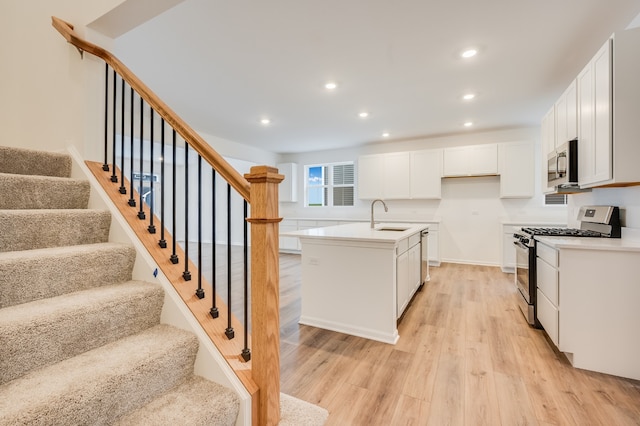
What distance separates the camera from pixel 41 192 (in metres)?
1.60

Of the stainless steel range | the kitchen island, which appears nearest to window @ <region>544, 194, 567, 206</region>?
the stainless steel range

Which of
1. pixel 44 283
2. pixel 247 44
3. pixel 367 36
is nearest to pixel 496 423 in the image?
pixel 44 283

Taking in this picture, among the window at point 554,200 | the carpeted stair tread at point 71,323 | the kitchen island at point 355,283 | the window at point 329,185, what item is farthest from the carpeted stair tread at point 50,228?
Result: the window at point 554,200

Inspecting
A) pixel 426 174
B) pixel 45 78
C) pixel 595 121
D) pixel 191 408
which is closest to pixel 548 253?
pixel 595 121

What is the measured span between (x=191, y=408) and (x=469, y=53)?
3280mm

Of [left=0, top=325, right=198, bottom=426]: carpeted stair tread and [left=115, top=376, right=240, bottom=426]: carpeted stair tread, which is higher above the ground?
[left=0, top=325, right=198, bottom=426]: carpeted stair tread

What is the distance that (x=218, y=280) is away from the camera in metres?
4.29

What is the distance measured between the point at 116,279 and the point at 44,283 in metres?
0.28

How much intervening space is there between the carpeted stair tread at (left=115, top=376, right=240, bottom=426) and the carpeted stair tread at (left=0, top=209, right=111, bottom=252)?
99 cm

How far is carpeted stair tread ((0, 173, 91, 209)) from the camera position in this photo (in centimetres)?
150

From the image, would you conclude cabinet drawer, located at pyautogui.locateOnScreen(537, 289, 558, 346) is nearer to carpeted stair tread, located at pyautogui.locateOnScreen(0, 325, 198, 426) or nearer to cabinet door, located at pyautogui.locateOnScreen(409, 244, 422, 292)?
cabinet door, located at pyautogui.locateOnScreen(409, 244, 422, 292)

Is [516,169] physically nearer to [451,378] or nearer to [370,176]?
[370,176]

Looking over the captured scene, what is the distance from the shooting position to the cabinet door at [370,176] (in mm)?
6125

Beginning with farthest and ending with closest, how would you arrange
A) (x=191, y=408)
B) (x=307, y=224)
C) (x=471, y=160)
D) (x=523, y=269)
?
(x=307, y=224) → (x=471, y=160) → (x=523, y=269) → (x=191, y=408)
